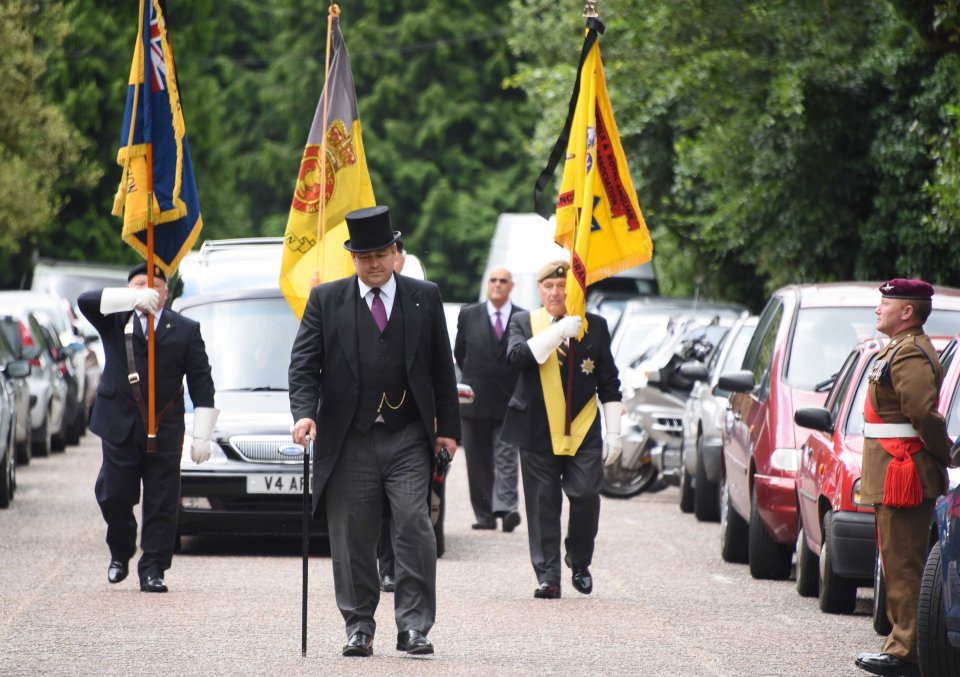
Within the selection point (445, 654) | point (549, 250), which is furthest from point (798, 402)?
point (549, 250)

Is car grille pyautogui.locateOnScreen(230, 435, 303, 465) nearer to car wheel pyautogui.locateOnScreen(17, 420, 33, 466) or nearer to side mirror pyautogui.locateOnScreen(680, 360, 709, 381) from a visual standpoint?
side mirror pyautogui.locateOnScreen(680, 360, 709, 381)

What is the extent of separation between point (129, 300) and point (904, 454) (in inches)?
186

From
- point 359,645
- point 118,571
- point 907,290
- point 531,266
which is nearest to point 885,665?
point 907,290

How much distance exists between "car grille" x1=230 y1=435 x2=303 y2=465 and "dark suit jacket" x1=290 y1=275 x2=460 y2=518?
14.1 ft

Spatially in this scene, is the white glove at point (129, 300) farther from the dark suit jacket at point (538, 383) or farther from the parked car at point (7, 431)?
the parked car at point (7, 431)

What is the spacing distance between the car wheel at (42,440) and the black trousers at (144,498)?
11675 millimetres

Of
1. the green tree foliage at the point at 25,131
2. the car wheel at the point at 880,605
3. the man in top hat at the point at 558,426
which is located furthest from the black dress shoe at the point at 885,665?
the green tree foliage at the point at 25,131

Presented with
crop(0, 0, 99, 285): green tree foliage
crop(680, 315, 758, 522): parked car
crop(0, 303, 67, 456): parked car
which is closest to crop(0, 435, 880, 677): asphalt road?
crop(680, 315, 758, 522): parked car

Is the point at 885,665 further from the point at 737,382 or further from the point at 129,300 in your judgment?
the point at 129,300

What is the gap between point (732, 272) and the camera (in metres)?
30.7

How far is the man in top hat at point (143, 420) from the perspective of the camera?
39.1 feet

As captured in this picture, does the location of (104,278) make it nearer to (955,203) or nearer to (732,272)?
(732,272)

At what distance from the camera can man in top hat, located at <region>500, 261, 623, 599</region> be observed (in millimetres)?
11859

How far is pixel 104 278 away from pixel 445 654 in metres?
30.1
